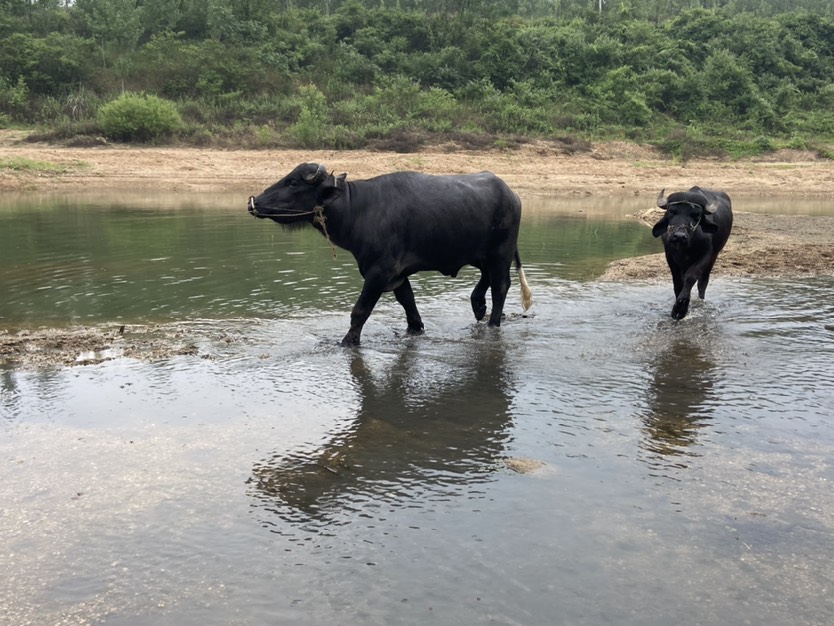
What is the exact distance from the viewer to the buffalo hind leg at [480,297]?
9148 millimetres

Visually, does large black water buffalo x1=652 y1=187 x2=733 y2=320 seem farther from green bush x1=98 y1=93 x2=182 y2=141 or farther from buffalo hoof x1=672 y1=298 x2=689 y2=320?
green bush x1=98 y1=93 x2=182 y2=141

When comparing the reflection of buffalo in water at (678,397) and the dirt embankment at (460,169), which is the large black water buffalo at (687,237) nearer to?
the reflection of buffalo in water at (678,397)

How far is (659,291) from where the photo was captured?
429 inches

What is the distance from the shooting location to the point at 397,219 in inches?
325

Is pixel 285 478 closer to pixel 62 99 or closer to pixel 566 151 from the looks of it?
pixel 566 151

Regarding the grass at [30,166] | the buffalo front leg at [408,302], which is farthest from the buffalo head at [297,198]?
the grass at [30,166]

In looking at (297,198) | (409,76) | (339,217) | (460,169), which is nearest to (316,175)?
(297,198)

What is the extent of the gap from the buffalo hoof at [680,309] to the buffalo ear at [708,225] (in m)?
0.87

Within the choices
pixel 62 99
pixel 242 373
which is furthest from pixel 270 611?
pixel 62 99

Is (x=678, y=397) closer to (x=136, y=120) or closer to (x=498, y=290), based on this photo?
(x=498, y=290)

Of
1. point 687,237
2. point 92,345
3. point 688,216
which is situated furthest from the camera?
point 688,216

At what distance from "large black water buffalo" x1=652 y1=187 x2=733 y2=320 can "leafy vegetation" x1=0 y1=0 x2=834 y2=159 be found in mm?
20224

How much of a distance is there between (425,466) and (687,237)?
16.6ft

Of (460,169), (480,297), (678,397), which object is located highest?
(460,169)
